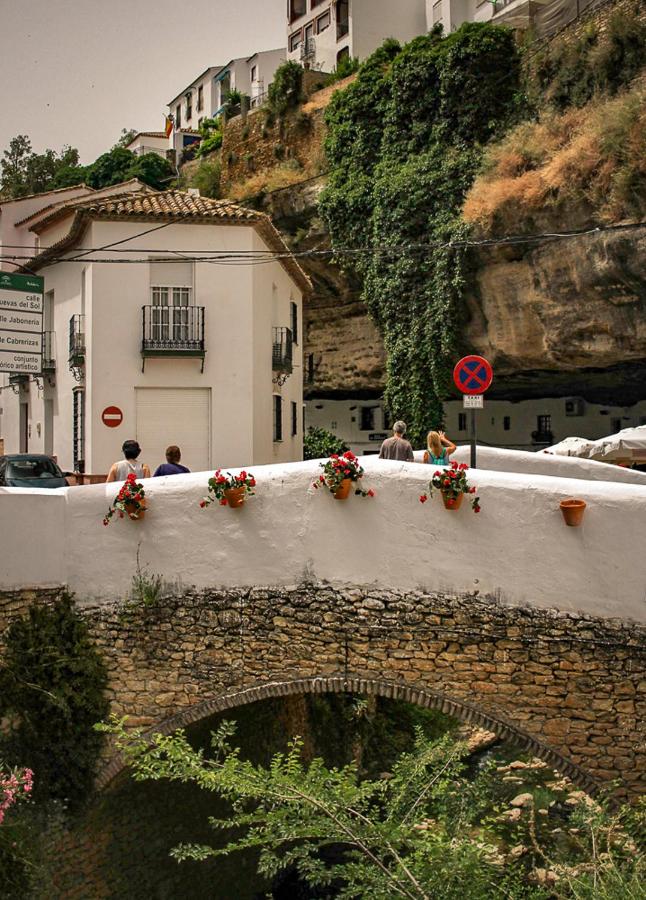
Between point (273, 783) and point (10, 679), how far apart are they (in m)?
3.26

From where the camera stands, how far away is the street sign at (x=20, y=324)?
10188mm

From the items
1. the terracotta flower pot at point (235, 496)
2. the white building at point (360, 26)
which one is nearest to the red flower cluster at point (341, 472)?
the terracotta flower pot at point (235, 496)

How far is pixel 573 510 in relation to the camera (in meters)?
7.64

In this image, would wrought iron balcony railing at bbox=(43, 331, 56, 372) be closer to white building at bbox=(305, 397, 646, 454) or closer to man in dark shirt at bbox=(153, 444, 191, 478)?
man in dark shirt at bbox=(153, 444, 191, 478)

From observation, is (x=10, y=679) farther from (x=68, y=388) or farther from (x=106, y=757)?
(x=68, y=388)

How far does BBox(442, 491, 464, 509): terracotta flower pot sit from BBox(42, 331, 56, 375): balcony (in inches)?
581

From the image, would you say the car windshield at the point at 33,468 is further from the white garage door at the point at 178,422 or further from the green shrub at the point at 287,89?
the green shrub at the point at 287,89

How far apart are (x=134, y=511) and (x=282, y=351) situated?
472 inches

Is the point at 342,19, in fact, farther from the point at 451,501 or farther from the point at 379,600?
the point at 379,600

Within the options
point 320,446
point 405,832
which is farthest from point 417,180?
point 405,832

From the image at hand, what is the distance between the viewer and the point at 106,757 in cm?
892

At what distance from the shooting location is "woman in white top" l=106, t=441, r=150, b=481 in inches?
390

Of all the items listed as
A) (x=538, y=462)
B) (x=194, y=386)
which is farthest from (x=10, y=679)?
(x=194, y=386)

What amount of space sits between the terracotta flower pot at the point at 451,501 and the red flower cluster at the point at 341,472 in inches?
29.4
